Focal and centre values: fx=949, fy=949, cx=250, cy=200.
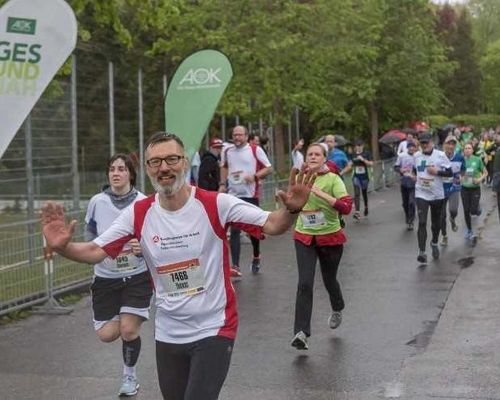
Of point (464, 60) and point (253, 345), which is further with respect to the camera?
point (464, 60)

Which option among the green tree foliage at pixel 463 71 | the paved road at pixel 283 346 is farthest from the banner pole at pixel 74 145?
the green tree foliage at pixel 463 71

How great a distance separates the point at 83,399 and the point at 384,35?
30.2 m

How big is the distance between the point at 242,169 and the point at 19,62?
592 centimetres

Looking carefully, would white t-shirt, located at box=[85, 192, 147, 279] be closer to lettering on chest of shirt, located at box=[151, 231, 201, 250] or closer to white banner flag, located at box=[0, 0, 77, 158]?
white banner flag, located at box=[0, 0, 77, 158]

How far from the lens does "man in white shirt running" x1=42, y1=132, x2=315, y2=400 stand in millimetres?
4609

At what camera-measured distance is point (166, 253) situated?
4711 millimetres

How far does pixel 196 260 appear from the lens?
4688mm

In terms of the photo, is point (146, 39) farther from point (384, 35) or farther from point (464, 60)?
point (464, 60)

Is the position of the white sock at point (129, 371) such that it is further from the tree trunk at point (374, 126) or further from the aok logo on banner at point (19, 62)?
the tree trunk at point (374, 126)

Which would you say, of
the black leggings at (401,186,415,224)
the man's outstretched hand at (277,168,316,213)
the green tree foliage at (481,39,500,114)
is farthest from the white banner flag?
the green tree foliage at (481,39,500,114)

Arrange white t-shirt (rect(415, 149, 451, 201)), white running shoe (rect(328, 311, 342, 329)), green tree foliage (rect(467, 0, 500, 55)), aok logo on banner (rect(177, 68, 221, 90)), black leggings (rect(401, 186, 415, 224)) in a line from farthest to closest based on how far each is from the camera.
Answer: green tree foliage (rect(467, 0, 500, 55)) < black leggings (rect(401, 186, 415, 224)) < white t-shirt (rect(415, 149, 451, 201)) < aok logo on banner (rect(177, 68, 221, 90)) < white running shoe (rect(328, 311, 342, 329))

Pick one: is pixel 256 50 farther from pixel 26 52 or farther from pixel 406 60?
pixel 26 52

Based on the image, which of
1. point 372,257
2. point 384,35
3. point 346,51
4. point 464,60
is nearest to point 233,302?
point 372,257

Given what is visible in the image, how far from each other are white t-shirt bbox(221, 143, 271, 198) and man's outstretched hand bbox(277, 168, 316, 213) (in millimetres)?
8328
